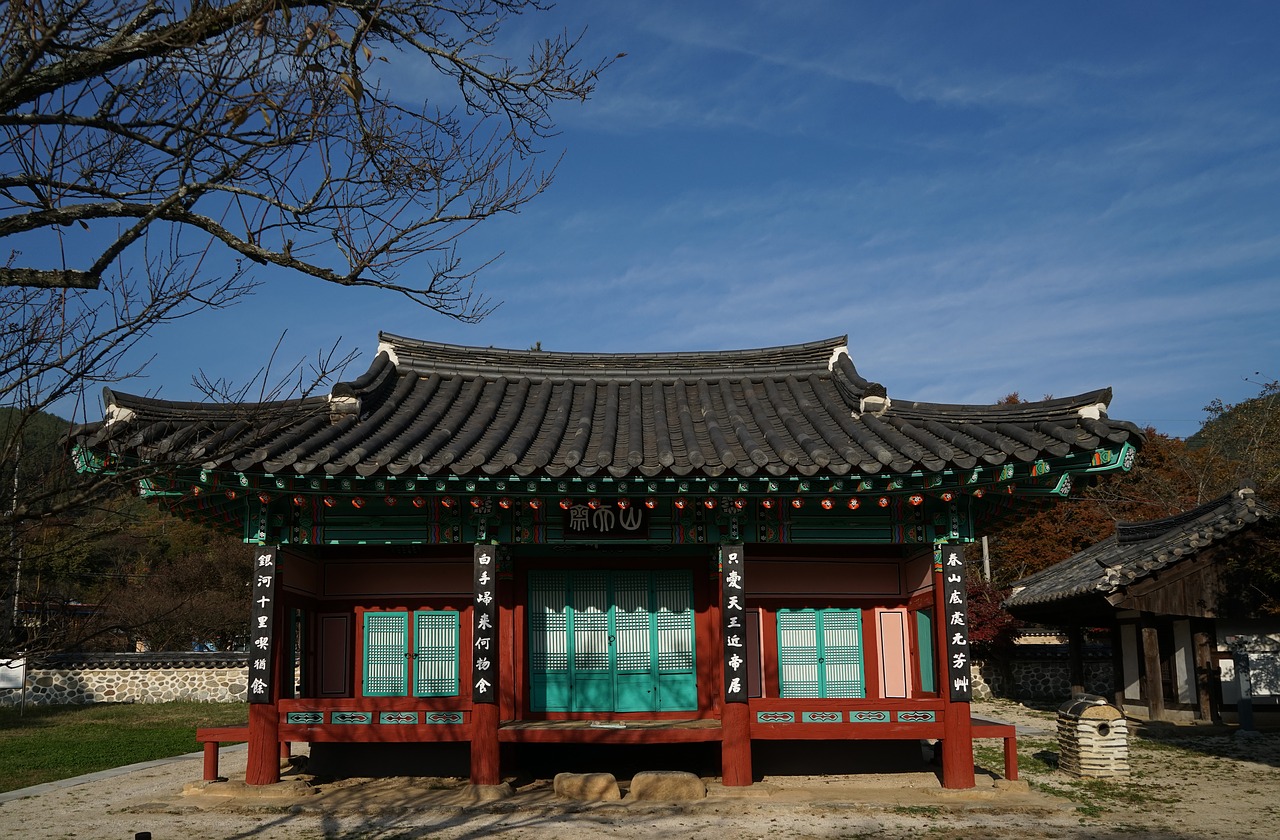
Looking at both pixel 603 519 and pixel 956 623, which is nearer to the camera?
pixel 956 623

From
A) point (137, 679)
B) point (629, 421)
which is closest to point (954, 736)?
point (629, 421)

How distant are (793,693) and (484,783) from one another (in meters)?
4.44

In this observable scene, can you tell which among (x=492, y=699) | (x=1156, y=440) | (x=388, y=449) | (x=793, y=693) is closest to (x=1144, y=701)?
(x=793, y=693)

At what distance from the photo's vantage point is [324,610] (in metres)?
14.1

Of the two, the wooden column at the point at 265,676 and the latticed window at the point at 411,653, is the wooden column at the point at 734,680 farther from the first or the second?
the wooden column at the point at 265,676

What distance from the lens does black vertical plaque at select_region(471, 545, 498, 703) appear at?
12.1 m

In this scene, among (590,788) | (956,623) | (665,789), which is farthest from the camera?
(956,623)

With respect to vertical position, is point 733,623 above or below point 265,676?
above

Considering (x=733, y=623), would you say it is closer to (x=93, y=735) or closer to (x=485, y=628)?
(x=485, y=628)

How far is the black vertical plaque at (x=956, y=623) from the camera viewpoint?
476 inches

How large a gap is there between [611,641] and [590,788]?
244 cm

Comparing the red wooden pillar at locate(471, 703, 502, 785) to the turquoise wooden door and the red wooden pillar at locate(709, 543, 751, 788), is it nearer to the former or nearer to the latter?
the turquoise wooden door

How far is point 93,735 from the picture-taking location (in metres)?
21.3

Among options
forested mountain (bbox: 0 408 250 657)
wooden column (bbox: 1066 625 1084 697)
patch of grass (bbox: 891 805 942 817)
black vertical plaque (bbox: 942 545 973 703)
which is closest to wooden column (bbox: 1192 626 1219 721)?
wooden column (bbox: 1066 625 1084 697)
